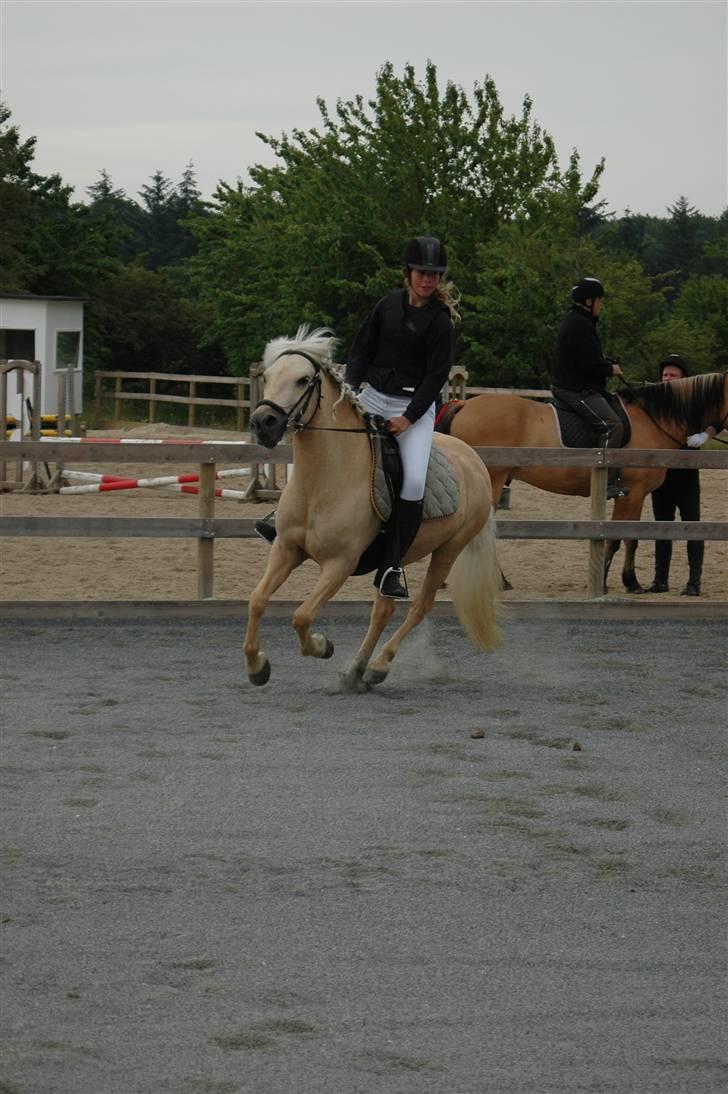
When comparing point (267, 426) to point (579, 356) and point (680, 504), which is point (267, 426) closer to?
point (579, 356)

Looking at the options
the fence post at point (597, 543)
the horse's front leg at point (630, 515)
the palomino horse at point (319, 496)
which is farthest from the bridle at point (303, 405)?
the horse's front leg at point (630, 515)

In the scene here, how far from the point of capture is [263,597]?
288 inches

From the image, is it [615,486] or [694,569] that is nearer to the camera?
[615,486]

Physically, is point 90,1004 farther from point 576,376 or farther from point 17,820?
point 576,376

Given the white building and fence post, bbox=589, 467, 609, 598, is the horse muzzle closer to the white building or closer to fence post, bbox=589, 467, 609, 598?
fence post, bbox=589, 467, 609, 598

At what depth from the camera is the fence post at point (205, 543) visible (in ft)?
33.9

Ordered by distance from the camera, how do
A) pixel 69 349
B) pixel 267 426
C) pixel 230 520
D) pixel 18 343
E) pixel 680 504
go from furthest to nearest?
pixel 69 349
pixel 18 343
pixel 680 504
pixel 230 520
pixel 267 426

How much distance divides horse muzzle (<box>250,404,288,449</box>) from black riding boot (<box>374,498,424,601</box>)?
3.88 ft

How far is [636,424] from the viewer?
11.9m

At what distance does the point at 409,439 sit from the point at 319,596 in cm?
100

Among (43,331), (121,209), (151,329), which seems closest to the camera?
(43,331)

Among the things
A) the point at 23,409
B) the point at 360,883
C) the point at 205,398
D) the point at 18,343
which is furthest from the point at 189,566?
the point at 205,398

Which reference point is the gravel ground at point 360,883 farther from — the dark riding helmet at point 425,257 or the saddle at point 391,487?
the dark riding helmet at point 425,257

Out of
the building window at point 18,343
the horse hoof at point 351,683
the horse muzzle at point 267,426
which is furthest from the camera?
the building window at point 18,343
